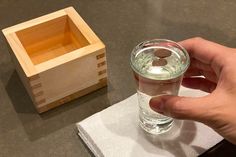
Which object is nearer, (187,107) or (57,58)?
(187,107)

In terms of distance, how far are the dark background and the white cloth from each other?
24 millimetres

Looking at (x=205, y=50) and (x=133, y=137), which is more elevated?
(x=205, y=50)

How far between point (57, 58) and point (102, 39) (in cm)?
18

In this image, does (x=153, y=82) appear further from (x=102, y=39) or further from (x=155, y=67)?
(x=102, y=39)

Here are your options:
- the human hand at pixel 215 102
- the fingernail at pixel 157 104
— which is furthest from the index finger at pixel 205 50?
the fingernail at pixel 157 104

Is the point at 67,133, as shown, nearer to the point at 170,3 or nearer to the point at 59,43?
the point at 59,43

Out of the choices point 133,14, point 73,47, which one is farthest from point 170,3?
point 73,47

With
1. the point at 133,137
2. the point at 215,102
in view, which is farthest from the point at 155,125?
the point at 215,102

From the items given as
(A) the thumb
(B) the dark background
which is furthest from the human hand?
(B) the dark background

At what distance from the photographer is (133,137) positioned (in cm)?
60

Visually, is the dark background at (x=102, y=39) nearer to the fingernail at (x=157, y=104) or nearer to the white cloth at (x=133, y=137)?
the white cloth at (x=133, y=137)

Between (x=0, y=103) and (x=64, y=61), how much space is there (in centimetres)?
15

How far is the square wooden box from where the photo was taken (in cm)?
61

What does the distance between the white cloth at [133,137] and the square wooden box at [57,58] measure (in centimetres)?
7
